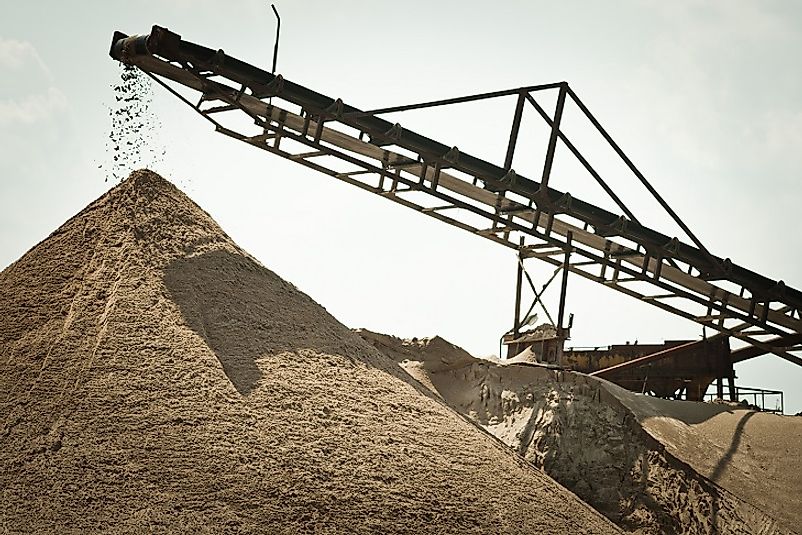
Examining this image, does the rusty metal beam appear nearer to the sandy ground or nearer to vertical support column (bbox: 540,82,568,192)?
the sandy ground

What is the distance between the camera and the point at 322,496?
5.68 metres

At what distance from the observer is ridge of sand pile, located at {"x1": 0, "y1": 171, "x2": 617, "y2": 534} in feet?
17.9

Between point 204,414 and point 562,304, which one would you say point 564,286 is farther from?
point 204,414

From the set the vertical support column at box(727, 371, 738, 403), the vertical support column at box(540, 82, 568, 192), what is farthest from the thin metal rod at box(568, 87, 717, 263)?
the vertical support column at box(727, 371, 738, 403)

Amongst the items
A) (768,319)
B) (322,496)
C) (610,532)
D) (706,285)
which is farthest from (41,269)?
(768,319)

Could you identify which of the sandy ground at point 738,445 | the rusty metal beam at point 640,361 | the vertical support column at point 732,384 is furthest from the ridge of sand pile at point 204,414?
the vertical support column at point 732,384

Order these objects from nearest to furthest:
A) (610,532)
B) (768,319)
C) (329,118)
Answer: (610,532), (329,118), (768,319)

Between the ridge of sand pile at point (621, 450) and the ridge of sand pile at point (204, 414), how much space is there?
1.36 metres

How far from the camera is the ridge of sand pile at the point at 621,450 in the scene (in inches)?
314

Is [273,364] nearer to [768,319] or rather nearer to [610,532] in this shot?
[610,532]

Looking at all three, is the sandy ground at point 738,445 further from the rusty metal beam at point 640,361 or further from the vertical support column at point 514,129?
the vertical support column at point 514,129

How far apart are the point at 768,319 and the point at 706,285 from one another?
3.51 feet

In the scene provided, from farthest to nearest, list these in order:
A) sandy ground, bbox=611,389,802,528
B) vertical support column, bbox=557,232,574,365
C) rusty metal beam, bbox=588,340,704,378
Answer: rusty metal beam, bbox=588,340,704,378 → vertical support column, bbox=557,232,574,365 → sandy ground, bbox=611,389,802,528

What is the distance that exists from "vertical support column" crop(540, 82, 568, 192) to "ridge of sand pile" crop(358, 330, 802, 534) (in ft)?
7.17
